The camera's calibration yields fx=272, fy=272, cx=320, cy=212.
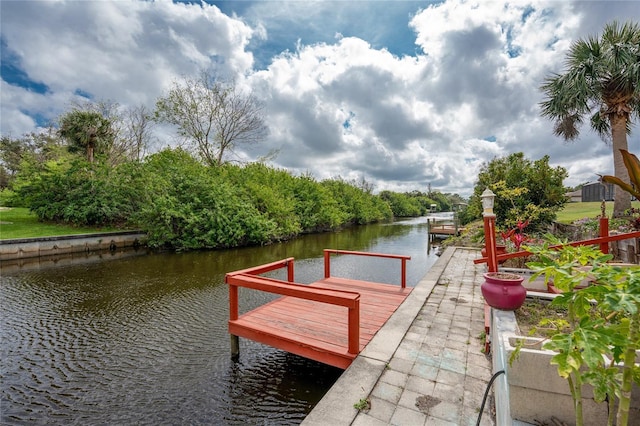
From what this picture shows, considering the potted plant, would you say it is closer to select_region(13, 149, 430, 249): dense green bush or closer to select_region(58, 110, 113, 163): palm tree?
select_region(13, 149, 430, 249): dense green bush

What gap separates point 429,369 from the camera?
2.86 metres

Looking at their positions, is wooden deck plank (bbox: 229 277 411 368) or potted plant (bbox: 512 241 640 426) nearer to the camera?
potted plant (bbox: 512 241 640 426)

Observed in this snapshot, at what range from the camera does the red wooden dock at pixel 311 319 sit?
3.23 meters

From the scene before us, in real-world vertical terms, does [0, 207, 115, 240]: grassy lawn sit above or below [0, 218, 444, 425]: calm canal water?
above

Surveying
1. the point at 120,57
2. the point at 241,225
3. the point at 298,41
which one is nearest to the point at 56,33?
the point at 120,57

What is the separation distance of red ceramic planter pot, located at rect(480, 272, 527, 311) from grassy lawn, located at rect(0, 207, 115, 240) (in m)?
17.9

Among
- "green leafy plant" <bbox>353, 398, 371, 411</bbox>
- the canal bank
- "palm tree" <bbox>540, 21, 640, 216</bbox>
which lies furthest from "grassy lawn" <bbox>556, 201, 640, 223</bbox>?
"green leafy plant" <bbox>353, 398, 371, 411</bbox>

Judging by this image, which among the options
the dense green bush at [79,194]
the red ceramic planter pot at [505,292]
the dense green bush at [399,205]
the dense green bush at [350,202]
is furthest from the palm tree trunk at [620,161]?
the dense green bush at [399,205]

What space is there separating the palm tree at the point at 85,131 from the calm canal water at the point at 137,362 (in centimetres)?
1288

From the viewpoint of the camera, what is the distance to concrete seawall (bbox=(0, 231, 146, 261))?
38.2 feet

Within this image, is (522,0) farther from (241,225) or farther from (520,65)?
(241,225)

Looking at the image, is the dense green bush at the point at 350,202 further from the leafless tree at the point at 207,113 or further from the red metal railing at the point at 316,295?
the red metal railing at the point at 316,295

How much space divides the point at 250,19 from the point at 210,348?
1240 cm

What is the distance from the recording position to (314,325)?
4.06 meters
